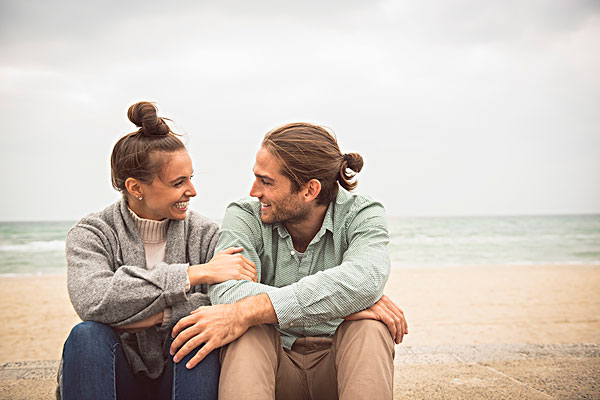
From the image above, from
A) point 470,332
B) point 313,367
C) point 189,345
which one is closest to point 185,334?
point 189,345

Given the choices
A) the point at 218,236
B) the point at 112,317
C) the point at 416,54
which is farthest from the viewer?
the point at 416,54

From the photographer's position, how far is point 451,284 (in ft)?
38.6

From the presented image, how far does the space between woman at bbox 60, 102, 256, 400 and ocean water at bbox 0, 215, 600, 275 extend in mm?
15554

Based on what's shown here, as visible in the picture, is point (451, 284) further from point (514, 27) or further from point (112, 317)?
point (514, 27)

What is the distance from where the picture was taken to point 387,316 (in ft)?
7.06

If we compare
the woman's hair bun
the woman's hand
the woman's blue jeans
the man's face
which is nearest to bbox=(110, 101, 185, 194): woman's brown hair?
the woman's hair bun

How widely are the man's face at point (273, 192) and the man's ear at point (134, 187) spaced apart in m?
0.56

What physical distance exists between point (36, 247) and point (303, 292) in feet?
76.9

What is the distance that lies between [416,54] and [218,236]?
2985cm

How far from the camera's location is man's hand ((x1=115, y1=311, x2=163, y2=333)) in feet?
7.00

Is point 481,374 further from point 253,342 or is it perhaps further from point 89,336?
point 89,336

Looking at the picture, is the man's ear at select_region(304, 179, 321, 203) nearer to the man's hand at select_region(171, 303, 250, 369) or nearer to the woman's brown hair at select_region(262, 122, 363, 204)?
the woman's brown hair at select_region(262, 122, 363, 204)

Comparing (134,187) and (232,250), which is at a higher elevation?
(134,187)

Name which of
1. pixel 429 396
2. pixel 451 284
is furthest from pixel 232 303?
pixel 451 284
